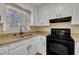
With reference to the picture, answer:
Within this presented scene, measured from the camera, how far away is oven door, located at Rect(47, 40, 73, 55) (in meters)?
1.44

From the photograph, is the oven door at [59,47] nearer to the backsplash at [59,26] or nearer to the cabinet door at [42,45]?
the cabinet door at [42,45]

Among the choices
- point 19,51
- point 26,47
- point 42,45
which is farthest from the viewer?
point 42,45

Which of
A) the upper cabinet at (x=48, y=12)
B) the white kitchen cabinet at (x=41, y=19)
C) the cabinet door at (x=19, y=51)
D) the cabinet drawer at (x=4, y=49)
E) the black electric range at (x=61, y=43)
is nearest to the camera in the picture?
the cabinet drawer at (x=4, y=49)

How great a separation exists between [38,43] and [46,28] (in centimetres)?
52

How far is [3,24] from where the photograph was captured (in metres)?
1.50

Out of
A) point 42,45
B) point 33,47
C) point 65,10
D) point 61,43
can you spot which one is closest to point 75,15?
point 65,10

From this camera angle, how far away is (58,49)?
5.42 ft

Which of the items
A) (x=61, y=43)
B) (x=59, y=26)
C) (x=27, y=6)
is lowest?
(x=61, y=43)

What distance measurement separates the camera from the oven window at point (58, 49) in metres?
1.52

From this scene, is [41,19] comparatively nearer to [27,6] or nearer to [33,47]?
[27,6]

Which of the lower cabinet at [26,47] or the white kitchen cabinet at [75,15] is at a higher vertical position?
the white kitchen cabinet at [75,15]

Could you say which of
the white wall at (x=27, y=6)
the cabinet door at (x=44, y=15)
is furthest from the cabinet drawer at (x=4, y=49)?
the cabinet door at (x=44, y=15)

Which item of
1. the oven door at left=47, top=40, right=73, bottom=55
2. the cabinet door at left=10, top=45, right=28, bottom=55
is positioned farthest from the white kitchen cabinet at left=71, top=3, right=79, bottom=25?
the cabinet door at left=10, top=45, right=28, bottom=55

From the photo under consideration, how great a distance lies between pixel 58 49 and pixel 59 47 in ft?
0.19
